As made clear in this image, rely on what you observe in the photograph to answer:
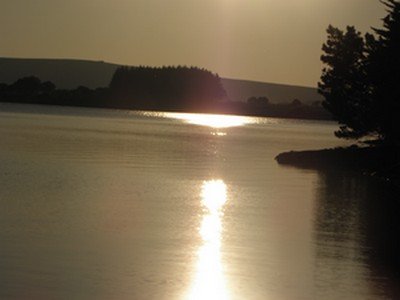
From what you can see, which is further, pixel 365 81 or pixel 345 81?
pixel 345 81

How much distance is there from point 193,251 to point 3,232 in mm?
4739

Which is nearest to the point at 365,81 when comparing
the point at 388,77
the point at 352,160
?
the point at 352,160

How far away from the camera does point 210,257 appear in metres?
22.5

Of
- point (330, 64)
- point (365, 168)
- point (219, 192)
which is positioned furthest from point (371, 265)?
point (330, 64)

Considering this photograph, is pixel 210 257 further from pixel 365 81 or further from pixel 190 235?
pixel 365 81

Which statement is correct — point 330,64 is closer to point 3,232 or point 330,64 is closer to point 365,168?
point 365,168

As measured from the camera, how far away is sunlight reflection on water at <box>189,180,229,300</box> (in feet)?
60.7

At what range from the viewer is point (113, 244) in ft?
77.8

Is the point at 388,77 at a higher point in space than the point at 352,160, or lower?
higher

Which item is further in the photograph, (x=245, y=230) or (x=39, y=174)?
(x=39, y=174)

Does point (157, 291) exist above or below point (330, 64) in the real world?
below

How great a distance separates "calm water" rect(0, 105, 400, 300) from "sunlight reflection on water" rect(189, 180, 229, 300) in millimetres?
32

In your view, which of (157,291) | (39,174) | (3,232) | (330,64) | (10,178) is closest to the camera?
(157,291)

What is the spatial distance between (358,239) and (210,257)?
5.97 meters
